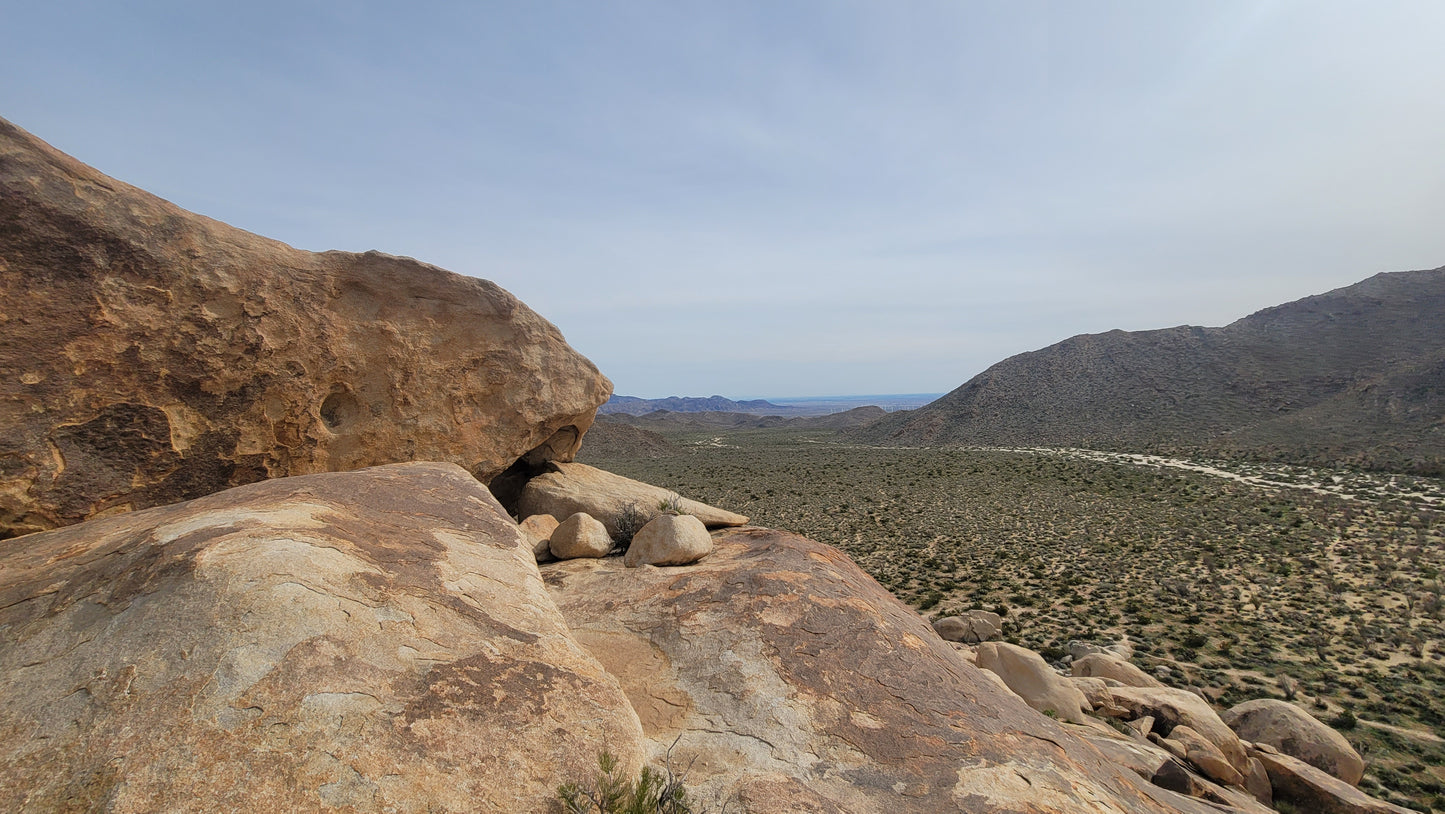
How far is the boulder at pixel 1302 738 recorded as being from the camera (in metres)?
7.87

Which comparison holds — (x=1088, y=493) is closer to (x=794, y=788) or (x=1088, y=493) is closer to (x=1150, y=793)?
(x=1150, y=793)

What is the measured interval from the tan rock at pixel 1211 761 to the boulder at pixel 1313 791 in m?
0.47

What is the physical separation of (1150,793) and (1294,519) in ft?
83.1

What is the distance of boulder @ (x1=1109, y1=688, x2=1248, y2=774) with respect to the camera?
7.35 metres

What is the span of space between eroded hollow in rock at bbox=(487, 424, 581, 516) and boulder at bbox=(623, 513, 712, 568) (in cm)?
459

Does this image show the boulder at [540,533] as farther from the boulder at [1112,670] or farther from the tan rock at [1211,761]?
the boulder at [1112,670]

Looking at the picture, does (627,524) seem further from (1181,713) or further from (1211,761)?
(1181,713)

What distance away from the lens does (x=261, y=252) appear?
8.26 metres

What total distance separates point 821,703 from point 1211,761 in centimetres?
533

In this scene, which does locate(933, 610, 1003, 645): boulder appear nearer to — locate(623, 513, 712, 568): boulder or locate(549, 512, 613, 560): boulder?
locate(623, 513, 712, 568): boulder

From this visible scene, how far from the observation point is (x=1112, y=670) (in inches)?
393

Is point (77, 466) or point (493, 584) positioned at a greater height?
point (77, 466)

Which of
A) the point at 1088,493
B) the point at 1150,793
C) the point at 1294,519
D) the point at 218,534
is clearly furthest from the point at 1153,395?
the point at 218,534

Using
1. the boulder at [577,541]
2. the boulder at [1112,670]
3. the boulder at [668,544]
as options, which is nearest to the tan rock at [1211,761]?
the boulder at [1112,670]
